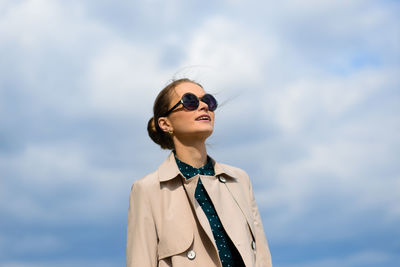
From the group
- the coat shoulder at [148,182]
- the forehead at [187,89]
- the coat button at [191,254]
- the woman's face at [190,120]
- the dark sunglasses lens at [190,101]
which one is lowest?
the coat button at [191,254]

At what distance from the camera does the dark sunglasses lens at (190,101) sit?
575cm

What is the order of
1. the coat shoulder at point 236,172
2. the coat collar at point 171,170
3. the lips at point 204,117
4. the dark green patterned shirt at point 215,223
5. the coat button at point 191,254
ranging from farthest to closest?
the coat shoulder at point 236,172 < the lips at point 204,117 < the coat collar at point 171,170 < the dark green patterned shirt at point 215,223 < the coat button at point 191,254

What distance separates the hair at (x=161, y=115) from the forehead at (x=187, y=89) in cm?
8

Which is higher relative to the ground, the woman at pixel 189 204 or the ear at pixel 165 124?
the ear at pixel 165 124

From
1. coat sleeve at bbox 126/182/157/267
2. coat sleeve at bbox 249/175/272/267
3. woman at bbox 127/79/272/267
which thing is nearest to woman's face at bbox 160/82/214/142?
woman at bbox 127/79/272/267

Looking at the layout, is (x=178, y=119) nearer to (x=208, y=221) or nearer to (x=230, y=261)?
(x=208, y=221)

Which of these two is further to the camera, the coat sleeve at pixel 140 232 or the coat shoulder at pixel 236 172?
the coat shoulder at pixel 236 172

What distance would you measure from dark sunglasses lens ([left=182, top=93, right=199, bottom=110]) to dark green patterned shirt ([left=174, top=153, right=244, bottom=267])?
2.02 feet

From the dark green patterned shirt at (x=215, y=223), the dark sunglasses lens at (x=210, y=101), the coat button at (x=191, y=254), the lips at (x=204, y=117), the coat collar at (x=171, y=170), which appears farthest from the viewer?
the dark sunglasses lens at (x=210, y=101)

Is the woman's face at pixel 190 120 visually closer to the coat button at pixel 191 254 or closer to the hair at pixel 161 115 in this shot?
the hair at pixel 161 115

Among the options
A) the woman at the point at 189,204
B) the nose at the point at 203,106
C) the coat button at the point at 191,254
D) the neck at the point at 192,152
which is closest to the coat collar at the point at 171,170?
the woman at the point at 189,204

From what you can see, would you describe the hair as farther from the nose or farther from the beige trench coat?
the nose

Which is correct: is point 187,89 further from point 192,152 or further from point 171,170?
point 171,170

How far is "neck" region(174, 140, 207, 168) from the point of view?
5.81 m
